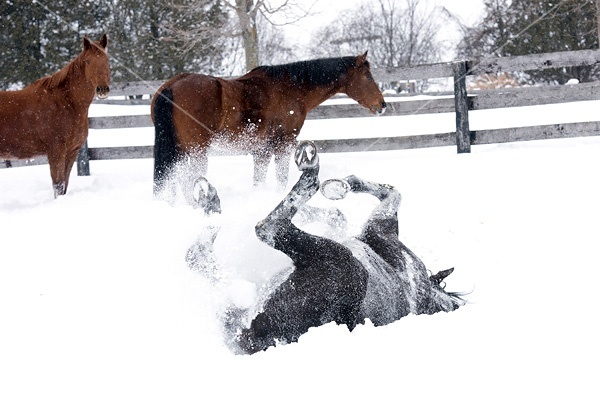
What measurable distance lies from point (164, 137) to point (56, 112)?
4.42 feet

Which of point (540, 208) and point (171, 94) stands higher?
point (171, 94)

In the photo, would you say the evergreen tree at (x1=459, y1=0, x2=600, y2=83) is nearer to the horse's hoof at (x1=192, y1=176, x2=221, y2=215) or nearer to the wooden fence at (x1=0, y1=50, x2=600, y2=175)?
the wooden fence at (x1=0, y1=50, x2=600, y2=175)

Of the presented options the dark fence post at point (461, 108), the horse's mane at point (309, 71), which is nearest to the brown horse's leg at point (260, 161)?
the horse's mane at point (309, 71)

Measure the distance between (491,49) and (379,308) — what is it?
2261cm

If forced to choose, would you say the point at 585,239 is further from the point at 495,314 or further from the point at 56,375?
the point at 56,375

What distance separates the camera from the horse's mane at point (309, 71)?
670 cm

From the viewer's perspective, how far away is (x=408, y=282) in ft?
9.87

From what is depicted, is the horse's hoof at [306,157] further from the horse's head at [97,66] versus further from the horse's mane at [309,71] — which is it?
the horse's head at [97,66]

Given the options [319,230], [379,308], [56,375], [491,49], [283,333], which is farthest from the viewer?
[491,49]

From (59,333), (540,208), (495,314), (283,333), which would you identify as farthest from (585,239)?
(59,333)

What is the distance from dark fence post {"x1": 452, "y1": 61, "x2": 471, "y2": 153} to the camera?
8672 mm

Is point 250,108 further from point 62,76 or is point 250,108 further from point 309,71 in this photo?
point 62,76

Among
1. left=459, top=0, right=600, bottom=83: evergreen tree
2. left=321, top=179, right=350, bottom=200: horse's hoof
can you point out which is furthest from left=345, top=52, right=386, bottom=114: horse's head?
left=459, top=0, right=600, bottom=83: evergreen tree

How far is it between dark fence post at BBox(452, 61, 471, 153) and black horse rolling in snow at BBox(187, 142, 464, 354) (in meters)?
5.82
